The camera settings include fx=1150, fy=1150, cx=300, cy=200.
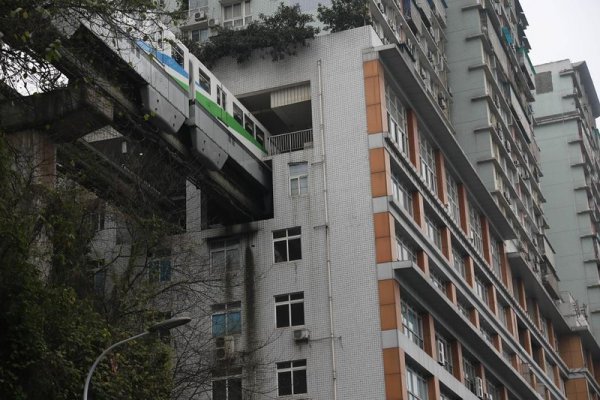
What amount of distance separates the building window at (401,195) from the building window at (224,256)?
5771 mm

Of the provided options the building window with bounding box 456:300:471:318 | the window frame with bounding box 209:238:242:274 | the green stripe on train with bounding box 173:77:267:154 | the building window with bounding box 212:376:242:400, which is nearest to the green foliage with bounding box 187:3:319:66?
the green stripe on train with bounding box 173:77:267:154

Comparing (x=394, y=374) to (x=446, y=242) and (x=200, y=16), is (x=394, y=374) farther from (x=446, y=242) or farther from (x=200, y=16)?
(x=200, y=16)

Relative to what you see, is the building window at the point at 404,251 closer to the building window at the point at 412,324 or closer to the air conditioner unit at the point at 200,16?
the building window at the point at 412,324

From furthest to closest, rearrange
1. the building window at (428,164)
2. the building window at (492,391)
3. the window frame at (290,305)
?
the building window at (492,391)
the building window at (428,164)
the window frame at (290,305)

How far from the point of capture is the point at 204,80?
37156 millimetres

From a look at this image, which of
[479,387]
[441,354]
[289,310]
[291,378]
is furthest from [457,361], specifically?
[291,378]

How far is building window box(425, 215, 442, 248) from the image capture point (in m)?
43.8

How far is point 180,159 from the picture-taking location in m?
35.4

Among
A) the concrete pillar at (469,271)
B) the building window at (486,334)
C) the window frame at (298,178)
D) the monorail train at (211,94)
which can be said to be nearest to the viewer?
the monorail train at (211,94)

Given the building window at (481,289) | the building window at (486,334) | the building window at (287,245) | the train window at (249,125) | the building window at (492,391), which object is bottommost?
the building window at (492,391)

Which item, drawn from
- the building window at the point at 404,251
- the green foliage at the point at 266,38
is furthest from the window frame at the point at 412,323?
the green foliage at the point at 266,38

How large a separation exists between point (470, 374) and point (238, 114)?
15306 mm

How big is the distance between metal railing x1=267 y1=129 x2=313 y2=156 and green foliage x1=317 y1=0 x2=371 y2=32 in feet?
13.2

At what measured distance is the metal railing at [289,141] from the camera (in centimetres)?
4097
